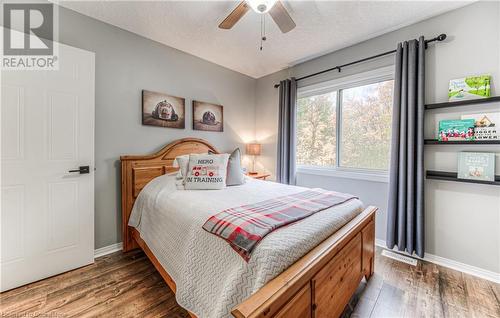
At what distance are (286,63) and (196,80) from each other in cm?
147

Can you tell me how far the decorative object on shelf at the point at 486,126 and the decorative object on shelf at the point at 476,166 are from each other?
158 mm

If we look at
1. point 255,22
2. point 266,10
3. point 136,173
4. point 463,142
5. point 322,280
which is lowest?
point 322,280

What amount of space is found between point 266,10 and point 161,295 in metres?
2.41

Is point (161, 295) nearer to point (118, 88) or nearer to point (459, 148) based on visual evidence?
point (118, 88)

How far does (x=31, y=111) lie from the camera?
1.84m

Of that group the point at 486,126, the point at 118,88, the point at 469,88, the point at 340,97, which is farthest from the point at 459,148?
the point at 118,88

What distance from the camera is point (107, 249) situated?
238cm

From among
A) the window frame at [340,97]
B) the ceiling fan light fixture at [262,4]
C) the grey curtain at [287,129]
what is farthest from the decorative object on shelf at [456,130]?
the ceiling fan light fixture at [262,4]

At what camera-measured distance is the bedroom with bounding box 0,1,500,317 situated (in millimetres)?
1438

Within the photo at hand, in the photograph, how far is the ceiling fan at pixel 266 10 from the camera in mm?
1574

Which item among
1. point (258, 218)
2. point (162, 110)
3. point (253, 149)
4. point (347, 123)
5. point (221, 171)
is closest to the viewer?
point (258, 218)

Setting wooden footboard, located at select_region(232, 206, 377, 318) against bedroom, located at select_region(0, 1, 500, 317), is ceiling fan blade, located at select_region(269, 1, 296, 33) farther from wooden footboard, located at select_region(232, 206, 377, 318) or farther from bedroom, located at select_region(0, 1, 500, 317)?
wooden footboard, located at select_region(232, 206, 377, 318)

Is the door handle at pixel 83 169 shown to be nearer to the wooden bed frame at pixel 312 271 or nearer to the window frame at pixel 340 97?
the wooden bed frame at pixel 312 271

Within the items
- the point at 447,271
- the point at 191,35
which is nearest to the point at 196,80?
the point at 191,35
